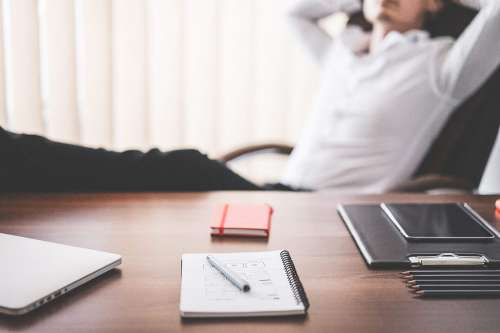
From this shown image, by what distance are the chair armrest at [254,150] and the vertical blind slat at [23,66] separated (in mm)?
786

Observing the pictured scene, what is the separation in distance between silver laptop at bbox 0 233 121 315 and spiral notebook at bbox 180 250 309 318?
5.1 inches

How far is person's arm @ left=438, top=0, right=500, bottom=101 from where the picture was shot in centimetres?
154

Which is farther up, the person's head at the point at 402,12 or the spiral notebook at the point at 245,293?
the person's head at the point at 402,12

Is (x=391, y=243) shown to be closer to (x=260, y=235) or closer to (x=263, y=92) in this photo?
(x=260, y=235)

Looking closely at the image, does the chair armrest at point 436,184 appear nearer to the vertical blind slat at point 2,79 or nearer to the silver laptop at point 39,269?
the silver laptop at point 39,269

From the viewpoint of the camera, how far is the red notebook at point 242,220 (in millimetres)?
1025

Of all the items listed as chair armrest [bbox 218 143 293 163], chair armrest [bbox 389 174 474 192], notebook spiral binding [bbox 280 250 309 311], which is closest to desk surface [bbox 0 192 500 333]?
notebook spiral binding [bbox 280 250 309 311]

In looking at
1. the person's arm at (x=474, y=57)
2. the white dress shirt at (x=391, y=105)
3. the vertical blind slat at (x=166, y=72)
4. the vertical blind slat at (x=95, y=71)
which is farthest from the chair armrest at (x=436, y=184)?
the vertical blind slat at (x=95, y=71)

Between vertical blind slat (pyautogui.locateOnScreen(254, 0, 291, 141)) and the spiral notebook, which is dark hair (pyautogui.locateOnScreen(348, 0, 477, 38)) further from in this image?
the spiral notebook

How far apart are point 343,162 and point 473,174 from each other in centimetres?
36

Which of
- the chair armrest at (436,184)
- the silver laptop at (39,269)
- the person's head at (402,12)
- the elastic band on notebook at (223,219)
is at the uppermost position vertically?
the person's head at (402,12)

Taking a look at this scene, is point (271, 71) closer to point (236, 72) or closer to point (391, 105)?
point (236, 72)

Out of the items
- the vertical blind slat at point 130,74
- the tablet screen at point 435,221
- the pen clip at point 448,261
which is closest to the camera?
the pen clip at point 448,261

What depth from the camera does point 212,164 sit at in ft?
4.19
